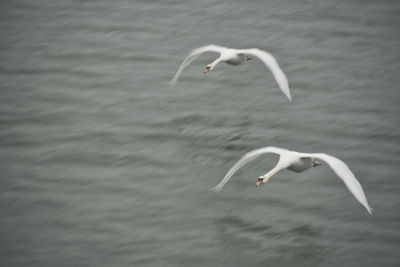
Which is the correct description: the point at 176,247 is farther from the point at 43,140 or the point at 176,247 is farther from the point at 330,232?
the point at 43,140

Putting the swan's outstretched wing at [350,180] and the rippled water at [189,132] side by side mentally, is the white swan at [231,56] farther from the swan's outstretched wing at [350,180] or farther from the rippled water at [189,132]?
the swan's outstretched wing at [350,180]

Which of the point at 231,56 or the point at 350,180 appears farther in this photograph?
the point at 231,56

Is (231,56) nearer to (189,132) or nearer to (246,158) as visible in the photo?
(189,132)

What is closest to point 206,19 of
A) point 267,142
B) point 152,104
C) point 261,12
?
point 261,12

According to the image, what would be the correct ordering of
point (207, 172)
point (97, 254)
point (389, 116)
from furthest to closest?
point (389, 116) < point (207, 172) < point (97, 254)

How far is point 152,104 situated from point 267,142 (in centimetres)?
431

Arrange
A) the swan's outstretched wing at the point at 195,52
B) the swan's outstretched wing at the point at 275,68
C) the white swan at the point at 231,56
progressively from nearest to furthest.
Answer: the swan's outstretched wing at the point at 275,68 < the white swan at the point at 231,56 < the swan's outstretched wing at the point at 195,52

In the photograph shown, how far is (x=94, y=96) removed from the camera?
2925 cm

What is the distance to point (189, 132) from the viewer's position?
2714 cm

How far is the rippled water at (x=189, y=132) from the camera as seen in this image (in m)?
22.1

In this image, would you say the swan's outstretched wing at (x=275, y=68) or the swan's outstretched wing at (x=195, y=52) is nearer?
the swan's outstretched wing at (x=275, y=68)

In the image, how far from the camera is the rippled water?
2208 centimetres

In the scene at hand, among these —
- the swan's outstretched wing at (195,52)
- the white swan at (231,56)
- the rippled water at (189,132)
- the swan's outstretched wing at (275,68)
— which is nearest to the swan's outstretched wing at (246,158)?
the swan's outstretched wing at (275,68)

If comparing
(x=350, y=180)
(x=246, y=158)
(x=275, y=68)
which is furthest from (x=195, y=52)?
(x=350, y=180)
